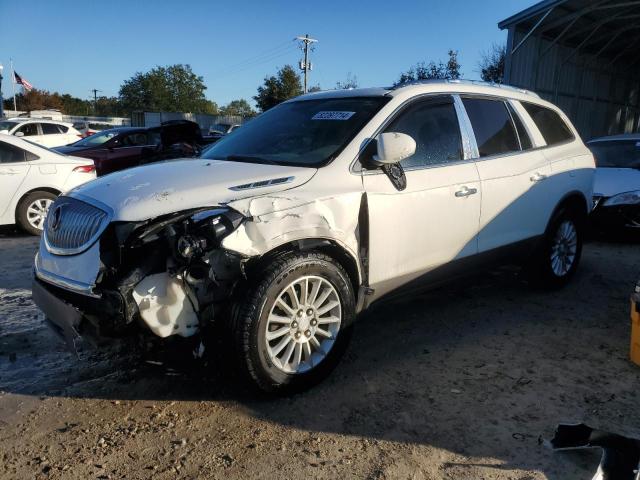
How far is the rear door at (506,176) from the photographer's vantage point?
13.3ft

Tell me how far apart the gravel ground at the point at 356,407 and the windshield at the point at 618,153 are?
14.3 ft

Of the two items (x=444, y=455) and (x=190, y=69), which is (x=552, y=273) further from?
(x=190, y=69)

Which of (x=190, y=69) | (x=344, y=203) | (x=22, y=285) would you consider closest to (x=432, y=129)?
(x=344, y=203)

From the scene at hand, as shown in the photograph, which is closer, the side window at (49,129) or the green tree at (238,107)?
the side window at (49,129)

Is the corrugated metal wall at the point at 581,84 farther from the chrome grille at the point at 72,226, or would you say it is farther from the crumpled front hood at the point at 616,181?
the chrome grille at the point at 72,226

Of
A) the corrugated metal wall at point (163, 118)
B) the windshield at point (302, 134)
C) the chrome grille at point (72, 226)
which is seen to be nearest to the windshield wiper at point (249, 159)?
the windshield at point (302, 134)

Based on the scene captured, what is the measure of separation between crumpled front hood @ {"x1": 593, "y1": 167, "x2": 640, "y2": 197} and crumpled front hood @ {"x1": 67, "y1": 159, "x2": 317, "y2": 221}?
209 inches

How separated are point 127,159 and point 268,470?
9157 mm

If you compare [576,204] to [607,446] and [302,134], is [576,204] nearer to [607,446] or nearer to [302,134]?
[302,134]

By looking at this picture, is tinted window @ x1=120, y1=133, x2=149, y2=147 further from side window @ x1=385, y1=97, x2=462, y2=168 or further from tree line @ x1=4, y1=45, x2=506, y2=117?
tree line @ x1=4, y1=45, x2=506, y2=117

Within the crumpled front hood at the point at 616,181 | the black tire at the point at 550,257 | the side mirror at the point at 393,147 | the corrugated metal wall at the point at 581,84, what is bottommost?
the black tire at the point at 550,257

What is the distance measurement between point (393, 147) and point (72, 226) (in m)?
1.89

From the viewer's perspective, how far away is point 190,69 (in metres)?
83.0

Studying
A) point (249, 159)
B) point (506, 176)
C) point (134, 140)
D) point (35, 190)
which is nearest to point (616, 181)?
point (506, 176)
